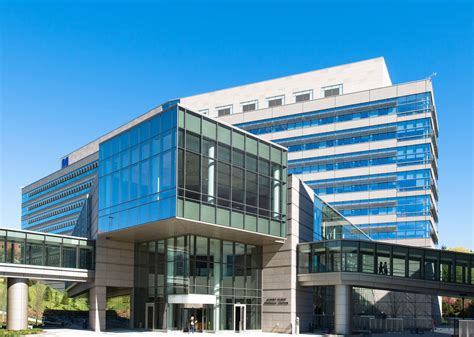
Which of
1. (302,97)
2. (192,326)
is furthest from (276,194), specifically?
(302,97)

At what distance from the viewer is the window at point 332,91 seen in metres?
106

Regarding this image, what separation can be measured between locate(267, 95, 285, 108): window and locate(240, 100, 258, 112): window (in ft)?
9.83

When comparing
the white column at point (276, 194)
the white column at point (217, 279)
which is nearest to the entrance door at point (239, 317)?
the white column at point (217, 279)

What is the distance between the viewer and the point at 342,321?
148 feet

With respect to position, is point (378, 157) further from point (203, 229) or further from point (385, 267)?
point (203, 229)

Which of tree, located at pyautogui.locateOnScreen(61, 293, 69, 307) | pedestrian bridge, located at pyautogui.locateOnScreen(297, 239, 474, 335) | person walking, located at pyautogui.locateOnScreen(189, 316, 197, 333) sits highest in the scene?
pedestrian bridge, located at pyautogui.locateOnScreen(297, 239, 474, 335)

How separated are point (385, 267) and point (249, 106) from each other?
7208cm

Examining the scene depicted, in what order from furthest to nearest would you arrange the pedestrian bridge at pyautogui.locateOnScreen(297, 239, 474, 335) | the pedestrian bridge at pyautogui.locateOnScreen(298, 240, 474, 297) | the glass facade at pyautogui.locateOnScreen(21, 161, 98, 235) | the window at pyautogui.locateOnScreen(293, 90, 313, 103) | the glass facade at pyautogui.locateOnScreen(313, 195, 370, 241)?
the glass facade at pyautogui.locateOnScreen(21, 161, 98, 235), the window at pyautogui.locateOnScreen(293, 90, 313, 103), the glass facade at pyautogui.locateOnScreen(313, 195, 370, 241), the pedestrian bridge at pyautogui.locateOnScreen(298, 240, 474, 297), the pedestrian bridge at pyautogui.locateOnScreen(297, 239, 474, 335)

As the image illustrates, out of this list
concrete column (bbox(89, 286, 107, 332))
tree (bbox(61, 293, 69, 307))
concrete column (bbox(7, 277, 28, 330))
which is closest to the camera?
concrete column (bbox(7, 277, 28, 330))

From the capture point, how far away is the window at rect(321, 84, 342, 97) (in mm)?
106062

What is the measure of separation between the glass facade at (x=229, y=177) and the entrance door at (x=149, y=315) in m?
10.2

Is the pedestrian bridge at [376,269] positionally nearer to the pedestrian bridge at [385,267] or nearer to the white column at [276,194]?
the pedestrian bridge at [385,267]

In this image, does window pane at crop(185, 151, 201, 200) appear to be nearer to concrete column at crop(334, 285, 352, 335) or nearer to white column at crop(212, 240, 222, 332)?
white column at crop(212, 240, 222, 332)

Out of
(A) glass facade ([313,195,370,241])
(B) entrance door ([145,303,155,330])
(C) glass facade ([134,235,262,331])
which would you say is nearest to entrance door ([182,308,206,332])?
(C) glass facade ([134,235,262,331])
